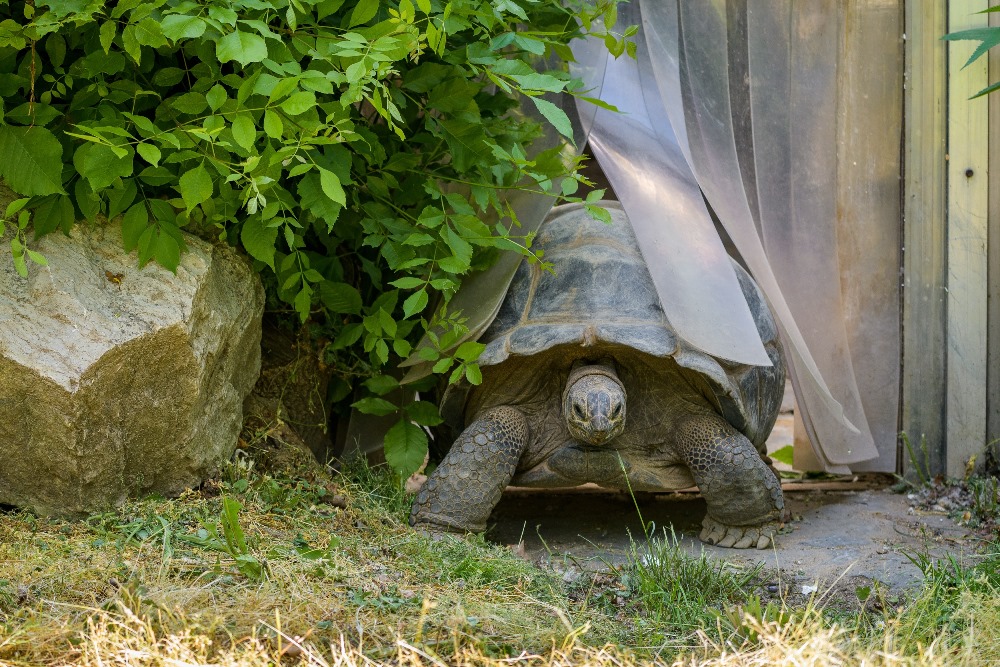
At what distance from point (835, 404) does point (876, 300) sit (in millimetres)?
596

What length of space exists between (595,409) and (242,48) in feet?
5.23

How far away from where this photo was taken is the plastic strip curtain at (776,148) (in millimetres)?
4094

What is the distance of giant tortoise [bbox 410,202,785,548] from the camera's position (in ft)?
12.0

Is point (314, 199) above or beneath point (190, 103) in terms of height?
beneath

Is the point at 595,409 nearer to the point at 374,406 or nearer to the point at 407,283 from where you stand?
the point at 407,283

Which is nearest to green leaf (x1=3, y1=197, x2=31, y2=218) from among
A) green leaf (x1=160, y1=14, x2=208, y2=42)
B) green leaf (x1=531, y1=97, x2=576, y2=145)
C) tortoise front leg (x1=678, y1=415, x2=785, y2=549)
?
green leaf (x1=160, y1=14, x2=208, y2=42)

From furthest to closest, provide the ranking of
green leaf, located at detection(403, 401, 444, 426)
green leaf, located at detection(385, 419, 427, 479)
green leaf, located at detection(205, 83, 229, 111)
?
1. green leaf, located at detection(403, 401, 444, 426)
2. green leaf, located at detection(385, 419, 427, 479)
3. green leaf, located at detection(205, 83, 229, 111)

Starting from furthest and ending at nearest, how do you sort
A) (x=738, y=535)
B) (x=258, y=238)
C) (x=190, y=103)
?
(x=738, y=535), (x=258, y=238), (x=190, y=103)

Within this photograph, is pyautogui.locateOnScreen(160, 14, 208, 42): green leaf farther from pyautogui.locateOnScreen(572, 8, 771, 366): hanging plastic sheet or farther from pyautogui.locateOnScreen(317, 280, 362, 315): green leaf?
pyautogui.locateOnScreen(572, 8, 771, 366): hanging plastic sheet

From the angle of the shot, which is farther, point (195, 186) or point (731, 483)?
point (731, 483)

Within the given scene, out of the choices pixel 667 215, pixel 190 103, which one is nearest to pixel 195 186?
pixel 190 103

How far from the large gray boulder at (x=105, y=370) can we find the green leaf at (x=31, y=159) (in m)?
0.27

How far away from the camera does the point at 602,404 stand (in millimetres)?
3488

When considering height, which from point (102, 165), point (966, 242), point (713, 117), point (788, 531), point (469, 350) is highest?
point (713, 117)
